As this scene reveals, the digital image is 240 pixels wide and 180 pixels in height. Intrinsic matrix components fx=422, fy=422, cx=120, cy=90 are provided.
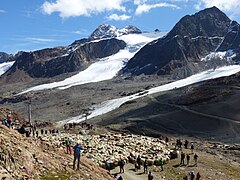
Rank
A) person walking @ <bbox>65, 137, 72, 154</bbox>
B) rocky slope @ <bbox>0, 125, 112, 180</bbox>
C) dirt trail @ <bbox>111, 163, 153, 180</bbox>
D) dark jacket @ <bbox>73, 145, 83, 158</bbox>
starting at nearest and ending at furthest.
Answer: rocky slope @ <bbox>0, 125, 112, 180</bbox> → dark jacket @ <bbox>73, 145, 83, 158</bbox> → person walking @ <bbox>65, 137, 72, 154</bbox> → dirt trail @ <bbox>111, 163, 153, 180</bbox>

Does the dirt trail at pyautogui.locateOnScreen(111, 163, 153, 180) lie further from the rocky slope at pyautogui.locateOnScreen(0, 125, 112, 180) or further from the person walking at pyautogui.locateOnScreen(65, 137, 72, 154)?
the rocky slope at pyautogui.locateOnScreen(0, 125, 112, 180)

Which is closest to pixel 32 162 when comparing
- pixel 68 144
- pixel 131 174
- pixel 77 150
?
pixel 77 150

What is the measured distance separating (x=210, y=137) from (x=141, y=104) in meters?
44.4

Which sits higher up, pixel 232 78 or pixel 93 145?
pixel 232 78

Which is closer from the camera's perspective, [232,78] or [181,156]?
[181,156]

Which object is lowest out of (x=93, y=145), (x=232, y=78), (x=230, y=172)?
(x=230, y=172)

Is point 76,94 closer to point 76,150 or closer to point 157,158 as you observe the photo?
point 157,158

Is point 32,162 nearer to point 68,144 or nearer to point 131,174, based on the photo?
point 68,144

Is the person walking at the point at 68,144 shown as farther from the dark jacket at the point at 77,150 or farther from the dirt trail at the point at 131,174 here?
the dirt trail at the point at 131,174

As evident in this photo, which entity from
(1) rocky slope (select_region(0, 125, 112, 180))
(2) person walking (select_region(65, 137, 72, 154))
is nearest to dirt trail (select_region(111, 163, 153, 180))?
(2) person walking (select_region(65, 137, 72, 154))

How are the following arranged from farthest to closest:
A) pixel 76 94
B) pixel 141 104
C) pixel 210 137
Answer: pixel 76 94 < pixel 141 104 < pixel 210 137

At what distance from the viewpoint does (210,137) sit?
74188 mm

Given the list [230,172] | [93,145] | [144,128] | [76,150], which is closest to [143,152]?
[93,145]

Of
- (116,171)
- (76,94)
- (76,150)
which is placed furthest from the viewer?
(76,94)
